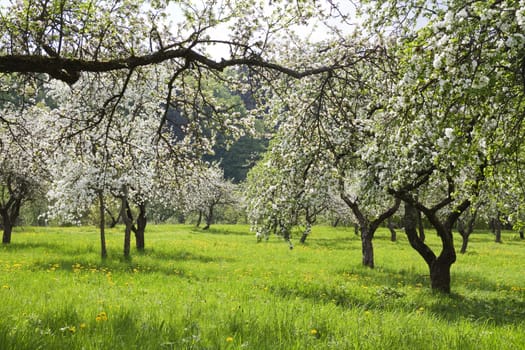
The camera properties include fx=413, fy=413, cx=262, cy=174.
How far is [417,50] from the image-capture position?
4570 millimetres

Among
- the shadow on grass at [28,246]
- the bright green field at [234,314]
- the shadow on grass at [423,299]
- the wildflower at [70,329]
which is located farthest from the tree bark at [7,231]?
the wildflower at [70,329]

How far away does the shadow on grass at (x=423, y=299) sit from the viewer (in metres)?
9.71

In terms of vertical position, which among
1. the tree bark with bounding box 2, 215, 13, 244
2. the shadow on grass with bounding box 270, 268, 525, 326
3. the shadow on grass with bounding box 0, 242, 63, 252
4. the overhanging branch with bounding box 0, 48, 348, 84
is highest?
the overhanging branch with bounding box 0, 48, 348, 84

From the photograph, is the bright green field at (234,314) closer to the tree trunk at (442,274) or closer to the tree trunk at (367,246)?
the tree trunk at (442,274)

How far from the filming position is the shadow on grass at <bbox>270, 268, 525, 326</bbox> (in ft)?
31.8

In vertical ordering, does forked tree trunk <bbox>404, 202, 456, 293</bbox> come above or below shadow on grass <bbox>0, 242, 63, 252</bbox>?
above

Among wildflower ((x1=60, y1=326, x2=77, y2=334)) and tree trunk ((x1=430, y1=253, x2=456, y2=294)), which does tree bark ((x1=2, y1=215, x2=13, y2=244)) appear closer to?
wildflower ((x1=60, y1=326, x2=77, y2=334))

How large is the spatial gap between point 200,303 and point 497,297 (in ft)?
35.5

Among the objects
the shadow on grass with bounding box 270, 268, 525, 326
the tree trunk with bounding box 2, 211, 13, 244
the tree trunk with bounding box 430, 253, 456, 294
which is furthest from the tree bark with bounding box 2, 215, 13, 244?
the tree trunk with bounding box 430, 253, 456, 294

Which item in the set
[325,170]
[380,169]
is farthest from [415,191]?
[325,170]

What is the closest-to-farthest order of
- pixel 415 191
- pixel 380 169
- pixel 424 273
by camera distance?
pixel 380 169 → pixel 415 191 → pixel 424 273

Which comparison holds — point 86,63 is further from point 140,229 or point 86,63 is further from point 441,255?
point 140,229

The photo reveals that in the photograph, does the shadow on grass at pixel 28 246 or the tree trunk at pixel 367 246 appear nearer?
the tree trunk at pixel 367 246

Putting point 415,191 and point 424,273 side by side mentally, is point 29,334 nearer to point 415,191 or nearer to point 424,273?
point 415,191
